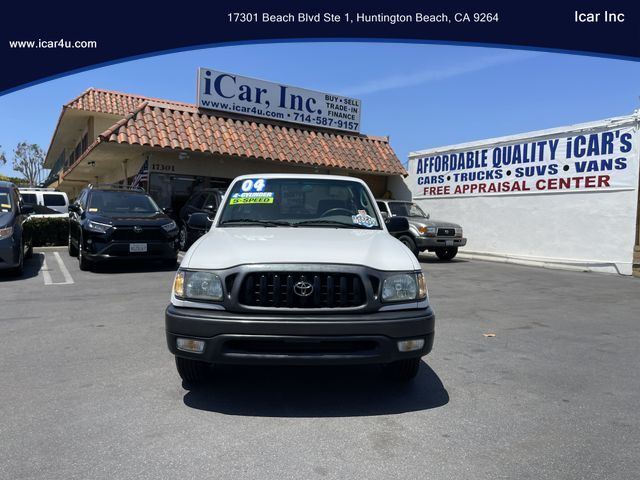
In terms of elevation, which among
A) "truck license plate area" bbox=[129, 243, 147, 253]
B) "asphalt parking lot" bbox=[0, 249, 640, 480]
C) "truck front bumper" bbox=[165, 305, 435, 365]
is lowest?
"asphalt parking lot" bbox=[0, 249, 640, 480]

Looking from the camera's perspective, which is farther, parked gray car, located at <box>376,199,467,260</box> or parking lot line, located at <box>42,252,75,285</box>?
parked gray car, located at <box>376,199,467,260</box>

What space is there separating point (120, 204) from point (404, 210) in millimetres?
8061

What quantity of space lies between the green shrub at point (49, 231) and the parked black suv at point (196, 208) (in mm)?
3431

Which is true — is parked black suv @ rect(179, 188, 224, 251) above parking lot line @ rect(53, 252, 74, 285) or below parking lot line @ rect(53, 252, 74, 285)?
above

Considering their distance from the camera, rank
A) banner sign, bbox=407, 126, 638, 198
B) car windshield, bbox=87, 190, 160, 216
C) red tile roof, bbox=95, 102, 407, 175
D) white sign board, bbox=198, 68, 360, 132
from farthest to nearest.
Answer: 1. white sign board, bbox=198, 68, 360, 132
2. red tile roof, bbox=95, 102, 407, 175
3. banner sign, bbox=407, 126, 638, 198
4. car windshield, bbox=87, 190, 160, 216

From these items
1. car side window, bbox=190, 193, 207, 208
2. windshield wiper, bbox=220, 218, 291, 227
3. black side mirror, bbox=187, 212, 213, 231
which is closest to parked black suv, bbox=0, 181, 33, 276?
car side window, bbox=190, 193, 207, 208

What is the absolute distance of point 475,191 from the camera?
651 inches

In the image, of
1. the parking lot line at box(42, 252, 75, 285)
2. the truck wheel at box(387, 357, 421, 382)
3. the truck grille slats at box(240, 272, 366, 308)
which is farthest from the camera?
the parking lot line at box(42, 252, 75, 285)

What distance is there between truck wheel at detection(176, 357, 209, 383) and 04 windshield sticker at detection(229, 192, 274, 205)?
168 cm

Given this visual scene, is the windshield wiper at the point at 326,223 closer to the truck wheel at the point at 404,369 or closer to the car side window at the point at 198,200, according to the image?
the truck wheel at the point at 404,369

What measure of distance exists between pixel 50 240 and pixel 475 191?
43.5ft

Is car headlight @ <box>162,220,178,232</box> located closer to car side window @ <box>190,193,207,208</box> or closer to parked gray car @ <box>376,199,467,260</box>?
car side window @ <box>190,193,207,208</box>

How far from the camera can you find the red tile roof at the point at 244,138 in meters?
13.6

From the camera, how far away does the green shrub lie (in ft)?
44.2
